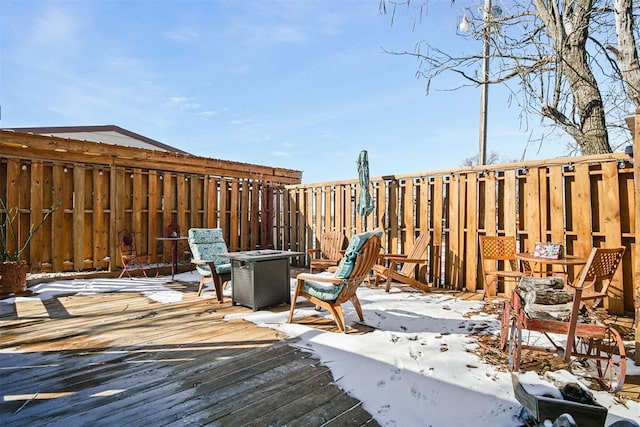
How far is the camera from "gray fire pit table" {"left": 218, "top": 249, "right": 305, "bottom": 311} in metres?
4.46

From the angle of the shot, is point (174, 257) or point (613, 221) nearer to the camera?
point (613, 221)

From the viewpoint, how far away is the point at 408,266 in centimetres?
619

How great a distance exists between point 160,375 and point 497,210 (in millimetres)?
5183

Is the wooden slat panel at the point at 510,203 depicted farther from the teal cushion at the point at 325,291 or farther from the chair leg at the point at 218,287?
the chair leg at the point at 218,287

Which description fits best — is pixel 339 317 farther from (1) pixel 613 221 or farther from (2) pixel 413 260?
(1) pixel 613 221

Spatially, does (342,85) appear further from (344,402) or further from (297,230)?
(344,402)

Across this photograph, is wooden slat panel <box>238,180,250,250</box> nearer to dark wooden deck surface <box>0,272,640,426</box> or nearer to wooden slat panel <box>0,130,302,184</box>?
wooden slat panel <box>0,130,302,184</box>

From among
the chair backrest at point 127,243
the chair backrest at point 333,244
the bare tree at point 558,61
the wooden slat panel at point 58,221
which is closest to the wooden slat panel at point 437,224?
the bare tree at point 558,61

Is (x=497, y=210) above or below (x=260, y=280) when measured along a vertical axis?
above

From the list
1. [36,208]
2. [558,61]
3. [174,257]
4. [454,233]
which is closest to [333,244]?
[454,233]

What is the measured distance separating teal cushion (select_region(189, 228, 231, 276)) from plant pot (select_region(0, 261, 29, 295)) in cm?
265

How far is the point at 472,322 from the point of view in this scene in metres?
3.95

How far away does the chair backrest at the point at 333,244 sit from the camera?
7403 mm

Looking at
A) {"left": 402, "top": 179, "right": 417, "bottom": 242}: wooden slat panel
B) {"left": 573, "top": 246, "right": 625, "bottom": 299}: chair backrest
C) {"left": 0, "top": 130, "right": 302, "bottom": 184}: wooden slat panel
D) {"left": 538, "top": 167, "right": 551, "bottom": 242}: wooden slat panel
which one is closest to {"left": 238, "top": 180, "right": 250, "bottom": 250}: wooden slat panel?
{"left": 0, "top": 130, "right": 302, "bottom": 184}: wooden slat panel
